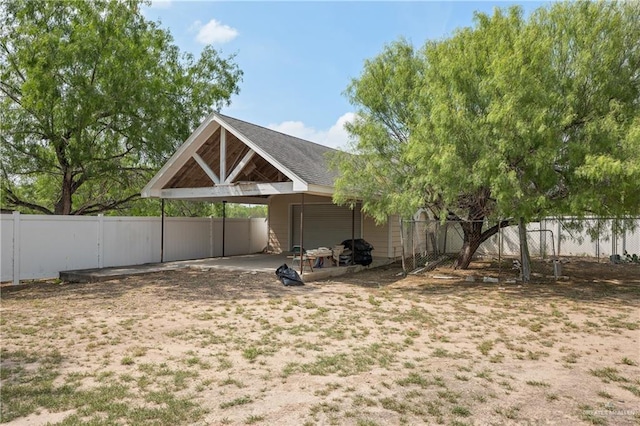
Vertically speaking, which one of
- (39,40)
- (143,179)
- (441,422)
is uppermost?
(39,40)

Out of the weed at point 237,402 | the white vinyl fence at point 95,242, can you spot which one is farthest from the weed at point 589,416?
the white vinyl fence at point 95,242

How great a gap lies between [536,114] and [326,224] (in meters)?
9.67

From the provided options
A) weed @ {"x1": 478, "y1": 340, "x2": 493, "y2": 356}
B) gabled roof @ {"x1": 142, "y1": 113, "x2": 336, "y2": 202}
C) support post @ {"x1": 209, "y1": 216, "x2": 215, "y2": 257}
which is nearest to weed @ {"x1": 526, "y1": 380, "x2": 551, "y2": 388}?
weed @ {"x1": 478, "y1": 340, "x2": 493, "y2": 356}

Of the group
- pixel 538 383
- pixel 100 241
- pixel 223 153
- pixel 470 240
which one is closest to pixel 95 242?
pixel 100 241

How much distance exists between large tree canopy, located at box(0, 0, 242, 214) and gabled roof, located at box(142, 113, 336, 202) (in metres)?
1.60

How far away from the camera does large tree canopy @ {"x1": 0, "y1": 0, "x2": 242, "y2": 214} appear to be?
38.2 ft

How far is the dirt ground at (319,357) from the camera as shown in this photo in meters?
3.57

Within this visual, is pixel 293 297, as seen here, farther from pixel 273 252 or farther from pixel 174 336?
pixel 273 252

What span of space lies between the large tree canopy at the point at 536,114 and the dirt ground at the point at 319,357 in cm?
226

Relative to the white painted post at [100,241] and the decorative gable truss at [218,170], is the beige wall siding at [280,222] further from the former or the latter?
the white painted post at [100,241]

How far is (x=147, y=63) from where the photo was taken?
13812 millimetres

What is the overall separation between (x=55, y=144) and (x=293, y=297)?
9058mm

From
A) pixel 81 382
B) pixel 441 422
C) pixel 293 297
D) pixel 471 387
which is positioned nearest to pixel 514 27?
pixel 293 297

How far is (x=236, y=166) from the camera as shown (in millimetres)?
12609
